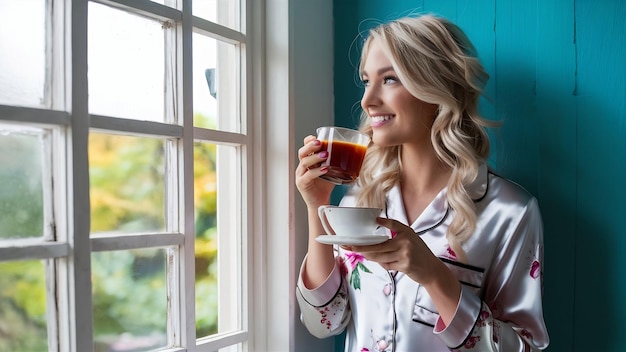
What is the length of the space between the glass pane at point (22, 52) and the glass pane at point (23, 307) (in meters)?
0.31

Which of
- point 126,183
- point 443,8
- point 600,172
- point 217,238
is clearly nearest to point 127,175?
point 126,183

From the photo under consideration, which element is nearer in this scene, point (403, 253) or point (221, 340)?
Answer: point (403, 253)

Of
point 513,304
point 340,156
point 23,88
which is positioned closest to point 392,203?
point 340,156

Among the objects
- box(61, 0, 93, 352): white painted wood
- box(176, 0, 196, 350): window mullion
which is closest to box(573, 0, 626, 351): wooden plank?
box(176, 0, 196, 350): window mullion

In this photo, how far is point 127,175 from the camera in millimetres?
1237

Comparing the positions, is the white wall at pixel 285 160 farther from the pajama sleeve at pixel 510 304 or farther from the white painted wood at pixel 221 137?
the pajama sleeve at pixel 510 304

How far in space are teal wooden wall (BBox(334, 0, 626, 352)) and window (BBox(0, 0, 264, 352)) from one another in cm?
68

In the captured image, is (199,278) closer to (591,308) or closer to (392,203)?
(392,203)

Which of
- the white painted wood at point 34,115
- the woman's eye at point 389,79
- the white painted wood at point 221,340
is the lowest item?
the white painted wood at point 221,340

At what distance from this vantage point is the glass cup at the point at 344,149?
1242mm

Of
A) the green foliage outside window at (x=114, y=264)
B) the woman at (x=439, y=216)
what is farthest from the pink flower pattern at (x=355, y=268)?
the green foliage outside window at (x=114, y=264)

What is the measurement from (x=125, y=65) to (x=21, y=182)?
349 millimetres

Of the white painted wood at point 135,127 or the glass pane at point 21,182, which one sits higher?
the white painted wood at point 135,127

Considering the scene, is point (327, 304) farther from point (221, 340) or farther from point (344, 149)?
point (344, 149)
